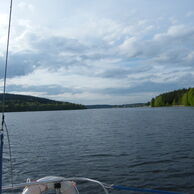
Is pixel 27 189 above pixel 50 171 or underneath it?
above

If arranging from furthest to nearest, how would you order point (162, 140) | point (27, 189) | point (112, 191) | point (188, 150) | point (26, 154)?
1. point (162, 140)
2. point (26, 154)
3. point (188, 150)
4. point (112, 191)
5. point (27, 189)

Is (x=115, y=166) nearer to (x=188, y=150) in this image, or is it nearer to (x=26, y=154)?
(x=188, y=150)

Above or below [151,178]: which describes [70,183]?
above

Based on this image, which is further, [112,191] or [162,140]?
[162,140]

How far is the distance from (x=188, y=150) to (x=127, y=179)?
35.9ft

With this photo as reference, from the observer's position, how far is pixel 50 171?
1919cm

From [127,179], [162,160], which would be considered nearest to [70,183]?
[127,179]

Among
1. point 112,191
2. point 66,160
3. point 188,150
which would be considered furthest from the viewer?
point 188,150

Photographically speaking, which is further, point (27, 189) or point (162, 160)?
point (162, 160)

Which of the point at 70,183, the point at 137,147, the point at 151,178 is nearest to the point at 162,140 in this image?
the point at 137,147

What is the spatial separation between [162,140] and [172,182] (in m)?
16.1

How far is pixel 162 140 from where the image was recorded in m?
31.0

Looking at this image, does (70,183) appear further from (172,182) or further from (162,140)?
(162,140)

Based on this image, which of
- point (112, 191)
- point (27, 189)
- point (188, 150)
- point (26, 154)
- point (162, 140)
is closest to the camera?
point (27, 189)
